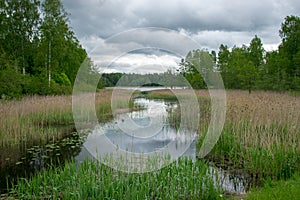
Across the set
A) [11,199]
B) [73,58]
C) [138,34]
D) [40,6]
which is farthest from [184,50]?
[73,58]

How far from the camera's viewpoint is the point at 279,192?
4.18 meters

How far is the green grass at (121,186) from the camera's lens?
4.18 m

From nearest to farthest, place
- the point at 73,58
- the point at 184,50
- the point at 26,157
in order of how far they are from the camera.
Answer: the point at 184,50, the point at 26,157, the point at 73,58

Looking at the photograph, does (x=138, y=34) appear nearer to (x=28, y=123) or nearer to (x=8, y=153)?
(x=8, y=153)

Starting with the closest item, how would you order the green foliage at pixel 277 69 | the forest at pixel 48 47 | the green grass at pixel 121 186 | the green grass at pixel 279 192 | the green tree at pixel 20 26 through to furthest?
the green grass at pixel 279 192 < the green grass at pixel 121 186 < the forest at pixel 48 47 < the green tree at pixel 20 26 < the green foliage at pixel 277 69

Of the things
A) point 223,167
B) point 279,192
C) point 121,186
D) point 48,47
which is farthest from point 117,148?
point 48,47

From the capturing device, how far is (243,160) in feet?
20.6

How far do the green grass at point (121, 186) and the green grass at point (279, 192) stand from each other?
25.9 inches

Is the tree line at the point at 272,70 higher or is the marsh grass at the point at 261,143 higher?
the tree line at the point at 272,70

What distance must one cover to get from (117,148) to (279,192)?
444cm

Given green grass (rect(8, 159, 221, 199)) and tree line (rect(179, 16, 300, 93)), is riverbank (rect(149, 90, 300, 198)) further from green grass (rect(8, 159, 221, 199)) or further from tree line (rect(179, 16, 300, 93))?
tree line (rect(179, 16, 300, 93))

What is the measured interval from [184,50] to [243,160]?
3023mm

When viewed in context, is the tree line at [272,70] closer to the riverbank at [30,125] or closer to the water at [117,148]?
Answer: the water at [117,148]

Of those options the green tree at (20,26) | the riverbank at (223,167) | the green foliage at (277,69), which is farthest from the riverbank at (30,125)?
the green foliage at (277,69)
